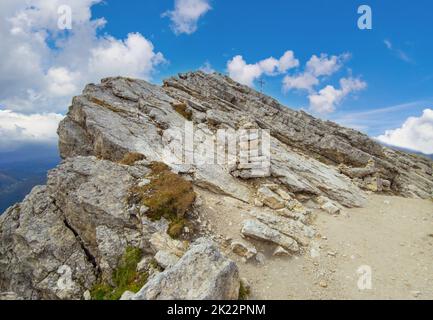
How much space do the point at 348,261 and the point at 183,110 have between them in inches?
1042

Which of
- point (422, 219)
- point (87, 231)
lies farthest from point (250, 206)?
point (422, 219)

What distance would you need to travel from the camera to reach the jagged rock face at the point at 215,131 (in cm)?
2414

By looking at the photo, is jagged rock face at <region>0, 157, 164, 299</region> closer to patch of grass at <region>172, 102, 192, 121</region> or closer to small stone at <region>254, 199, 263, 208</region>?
small stone at <region>254, 199, 263, 208</region>

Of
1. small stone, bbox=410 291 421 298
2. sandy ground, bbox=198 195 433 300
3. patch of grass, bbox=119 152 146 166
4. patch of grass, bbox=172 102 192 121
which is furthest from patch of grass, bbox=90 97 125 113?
small stone, bbox=410 291 421 298

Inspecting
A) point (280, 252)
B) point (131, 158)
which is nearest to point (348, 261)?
point (280, 252)

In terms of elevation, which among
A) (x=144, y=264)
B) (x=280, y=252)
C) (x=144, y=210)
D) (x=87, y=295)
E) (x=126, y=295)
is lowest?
(x=87, y=295)

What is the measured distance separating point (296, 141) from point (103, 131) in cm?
2486

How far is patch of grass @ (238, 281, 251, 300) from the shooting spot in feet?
40.3

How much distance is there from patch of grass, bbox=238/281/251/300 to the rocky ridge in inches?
30.5

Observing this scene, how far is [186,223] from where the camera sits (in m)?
16.4

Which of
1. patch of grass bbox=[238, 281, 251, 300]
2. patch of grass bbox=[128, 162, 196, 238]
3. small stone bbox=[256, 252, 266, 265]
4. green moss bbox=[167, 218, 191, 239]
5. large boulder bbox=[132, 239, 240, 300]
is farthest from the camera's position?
patch of grass bbox=[128, 162, 196, 238]

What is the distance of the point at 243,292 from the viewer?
1243 cm

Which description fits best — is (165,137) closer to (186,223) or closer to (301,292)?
(186,223)

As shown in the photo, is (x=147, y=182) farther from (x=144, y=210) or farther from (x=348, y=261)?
(x=348, y=261)
